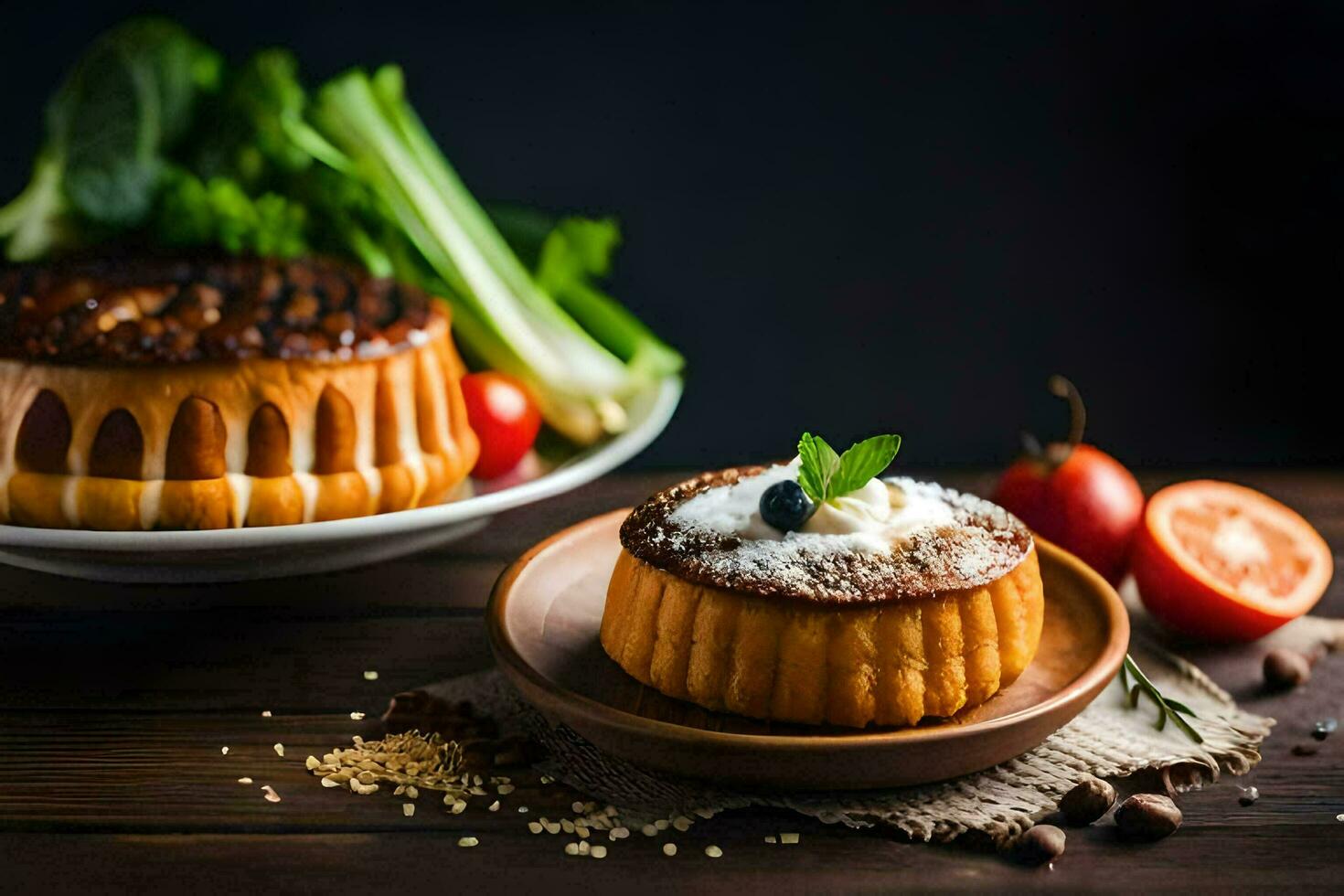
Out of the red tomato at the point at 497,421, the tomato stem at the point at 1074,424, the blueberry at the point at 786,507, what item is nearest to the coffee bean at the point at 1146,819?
the blueberry at the point at 786,507

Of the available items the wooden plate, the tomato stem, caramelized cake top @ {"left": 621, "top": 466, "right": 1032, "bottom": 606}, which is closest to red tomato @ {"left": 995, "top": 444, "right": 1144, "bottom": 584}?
the tomato stem

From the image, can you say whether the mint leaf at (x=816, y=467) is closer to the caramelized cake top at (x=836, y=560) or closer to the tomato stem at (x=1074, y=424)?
the caramelized cake top at (x=836, y=560)

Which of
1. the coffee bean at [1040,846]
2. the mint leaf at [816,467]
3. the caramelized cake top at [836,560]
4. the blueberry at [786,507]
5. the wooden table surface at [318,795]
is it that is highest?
the mint leaf at [816,467]

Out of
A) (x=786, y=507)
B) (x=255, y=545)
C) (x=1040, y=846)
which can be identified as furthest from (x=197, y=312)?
(x=1040, y=846)

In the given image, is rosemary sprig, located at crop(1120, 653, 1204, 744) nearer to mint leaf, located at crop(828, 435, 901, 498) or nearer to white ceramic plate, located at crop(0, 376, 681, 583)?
mint leaf, located at crop(828, 435, 901, 498)

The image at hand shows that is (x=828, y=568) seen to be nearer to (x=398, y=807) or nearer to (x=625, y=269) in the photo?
(x=398, y=807)

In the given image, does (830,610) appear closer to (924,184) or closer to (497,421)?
(497,421)

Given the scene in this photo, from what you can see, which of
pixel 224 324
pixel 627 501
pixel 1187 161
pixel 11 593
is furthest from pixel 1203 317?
pixel 11 593
